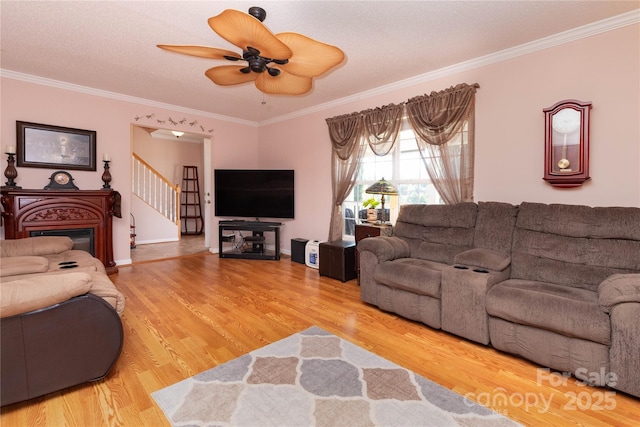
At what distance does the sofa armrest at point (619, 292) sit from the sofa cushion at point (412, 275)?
101 cm

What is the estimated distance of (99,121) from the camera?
4434mm

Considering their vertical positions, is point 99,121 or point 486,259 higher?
point 99,121

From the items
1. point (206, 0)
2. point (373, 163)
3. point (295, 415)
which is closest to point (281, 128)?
point (373, 163)

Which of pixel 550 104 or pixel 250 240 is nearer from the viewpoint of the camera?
pixel 550 104

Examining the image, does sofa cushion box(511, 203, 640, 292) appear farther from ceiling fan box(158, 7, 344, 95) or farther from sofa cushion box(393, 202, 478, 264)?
ceiling fan box(158, 7, 344, 95)

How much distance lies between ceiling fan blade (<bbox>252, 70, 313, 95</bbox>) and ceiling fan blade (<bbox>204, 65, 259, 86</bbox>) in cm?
9

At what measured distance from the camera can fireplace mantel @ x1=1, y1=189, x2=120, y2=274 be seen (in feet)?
12.1

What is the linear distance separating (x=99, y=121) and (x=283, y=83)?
3.32m

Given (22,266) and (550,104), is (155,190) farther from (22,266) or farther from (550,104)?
(550,104)

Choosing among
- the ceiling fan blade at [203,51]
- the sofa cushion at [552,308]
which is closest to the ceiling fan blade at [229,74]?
the ceiling fan blade at [203,51]

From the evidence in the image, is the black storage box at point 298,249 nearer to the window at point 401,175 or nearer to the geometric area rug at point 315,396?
the window at point 401,175

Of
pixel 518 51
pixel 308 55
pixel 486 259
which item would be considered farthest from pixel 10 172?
pixel 518 51

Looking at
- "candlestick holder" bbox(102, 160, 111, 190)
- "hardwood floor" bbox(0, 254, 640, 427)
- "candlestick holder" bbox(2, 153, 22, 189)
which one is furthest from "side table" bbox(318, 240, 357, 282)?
"candlestick holder" bbox(2, 153, 22, 189)

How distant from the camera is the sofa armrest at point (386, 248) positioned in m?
3.06
